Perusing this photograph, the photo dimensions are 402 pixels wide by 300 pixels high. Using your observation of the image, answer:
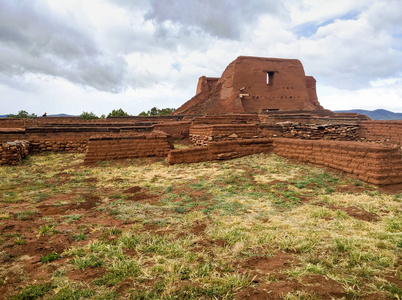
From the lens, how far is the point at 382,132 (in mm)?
12547

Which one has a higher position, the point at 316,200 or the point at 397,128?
A: the point at 397,128

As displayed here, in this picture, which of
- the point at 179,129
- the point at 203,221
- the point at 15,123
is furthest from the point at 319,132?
the point at 15,123

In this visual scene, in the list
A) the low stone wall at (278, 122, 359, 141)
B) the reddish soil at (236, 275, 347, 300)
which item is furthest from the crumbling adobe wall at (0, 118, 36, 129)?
the reddish soil at (236, 275, 347, 300)

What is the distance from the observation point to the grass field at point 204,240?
2.36 meters

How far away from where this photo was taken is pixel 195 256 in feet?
9.70

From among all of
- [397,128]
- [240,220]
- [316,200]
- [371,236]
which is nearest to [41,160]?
[240,220]

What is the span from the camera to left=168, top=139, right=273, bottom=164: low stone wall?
9.38m

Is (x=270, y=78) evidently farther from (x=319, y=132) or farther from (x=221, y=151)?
(x=221, y=151)

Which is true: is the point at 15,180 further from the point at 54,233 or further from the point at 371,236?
the point at 371,236

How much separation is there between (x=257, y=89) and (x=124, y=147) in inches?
930

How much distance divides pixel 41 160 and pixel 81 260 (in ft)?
32.7

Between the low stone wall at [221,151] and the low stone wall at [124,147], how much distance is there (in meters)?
1.74

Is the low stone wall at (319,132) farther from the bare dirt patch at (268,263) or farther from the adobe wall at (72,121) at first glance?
the adobe wall at (72,121)

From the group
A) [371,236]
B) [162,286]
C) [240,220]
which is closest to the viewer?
[162,286]
